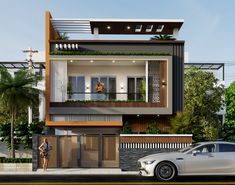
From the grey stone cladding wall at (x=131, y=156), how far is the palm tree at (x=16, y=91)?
704 centimetres

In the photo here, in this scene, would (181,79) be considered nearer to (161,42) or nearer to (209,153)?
(161,42)

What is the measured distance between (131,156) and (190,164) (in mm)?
7250

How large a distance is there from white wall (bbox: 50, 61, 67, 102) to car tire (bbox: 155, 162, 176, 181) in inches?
469

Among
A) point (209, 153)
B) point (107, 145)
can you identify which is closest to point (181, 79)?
point (107, 145)

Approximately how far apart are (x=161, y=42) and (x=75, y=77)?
643cm

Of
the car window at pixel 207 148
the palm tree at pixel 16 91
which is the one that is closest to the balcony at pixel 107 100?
the palm tree at pixel 16 91

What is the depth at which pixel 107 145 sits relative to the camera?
2345cm

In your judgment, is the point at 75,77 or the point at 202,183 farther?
the point at 75,77

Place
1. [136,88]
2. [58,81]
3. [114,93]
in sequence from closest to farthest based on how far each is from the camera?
[58,81], [114,93], [136,88]

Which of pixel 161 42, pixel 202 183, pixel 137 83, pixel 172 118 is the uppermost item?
pixel 161 42

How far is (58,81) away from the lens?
2628 centimetres

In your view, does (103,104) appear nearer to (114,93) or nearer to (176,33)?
(114,93)

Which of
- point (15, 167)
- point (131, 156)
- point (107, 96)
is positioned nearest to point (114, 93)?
point (107, 96)

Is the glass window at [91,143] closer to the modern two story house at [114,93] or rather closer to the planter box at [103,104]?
the modern two story house at [114,93]
